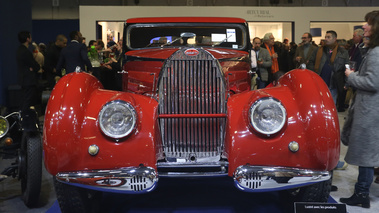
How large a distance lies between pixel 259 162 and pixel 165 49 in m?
1.80

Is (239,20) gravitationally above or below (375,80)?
above

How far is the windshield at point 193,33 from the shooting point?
470 centimetres

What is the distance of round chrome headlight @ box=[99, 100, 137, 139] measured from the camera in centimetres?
301

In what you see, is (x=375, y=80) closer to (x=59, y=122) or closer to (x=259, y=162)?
(x=259, y=162)

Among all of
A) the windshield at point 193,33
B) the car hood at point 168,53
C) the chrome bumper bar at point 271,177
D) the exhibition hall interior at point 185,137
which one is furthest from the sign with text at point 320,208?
the windshield at point 193,33

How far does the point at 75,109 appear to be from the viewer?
10.2ft

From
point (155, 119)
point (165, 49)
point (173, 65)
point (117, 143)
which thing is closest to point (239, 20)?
point (165, 49)

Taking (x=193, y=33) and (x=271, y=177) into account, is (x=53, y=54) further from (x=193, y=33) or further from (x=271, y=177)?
(x=271, y=177)

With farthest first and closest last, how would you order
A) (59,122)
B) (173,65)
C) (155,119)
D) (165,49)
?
(165,49) → (173,65) → (155,119) → (59,122)

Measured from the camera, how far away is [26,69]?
710 cm

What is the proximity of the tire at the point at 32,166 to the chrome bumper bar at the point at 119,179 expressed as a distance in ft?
2.74

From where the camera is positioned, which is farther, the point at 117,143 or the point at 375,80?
the point at 375,80

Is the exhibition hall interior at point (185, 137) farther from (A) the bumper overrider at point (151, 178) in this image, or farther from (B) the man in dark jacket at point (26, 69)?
(B) the man in dark jacket at point (26, 69)

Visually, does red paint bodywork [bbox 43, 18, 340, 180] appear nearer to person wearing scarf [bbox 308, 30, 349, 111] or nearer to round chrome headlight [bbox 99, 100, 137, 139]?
round chrome headlight [bbox 99, 100, 137, 139]
